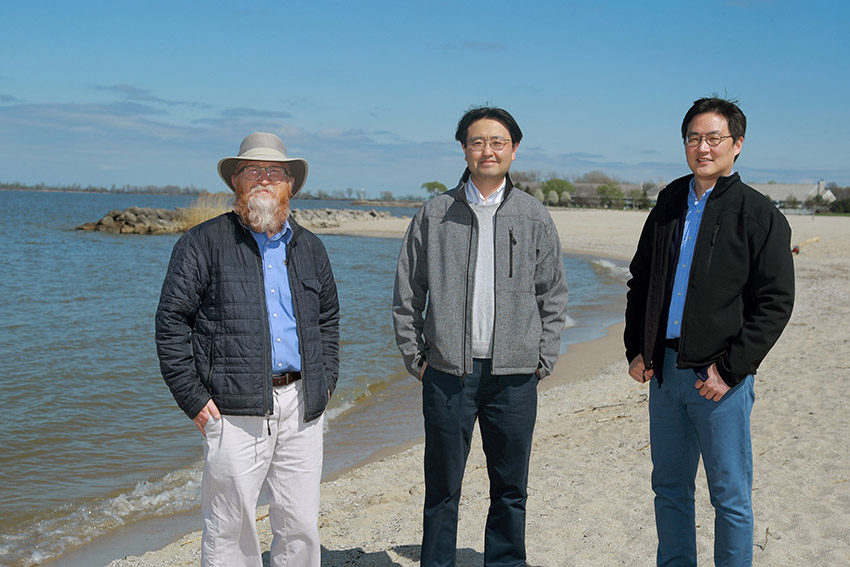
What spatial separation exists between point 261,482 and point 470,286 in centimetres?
123

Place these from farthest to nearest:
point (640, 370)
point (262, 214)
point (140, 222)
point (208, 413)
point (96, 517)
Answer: point (140, 222) → point (96, 517) → point (640, 370) → point (262, 214) → point (208, 413)

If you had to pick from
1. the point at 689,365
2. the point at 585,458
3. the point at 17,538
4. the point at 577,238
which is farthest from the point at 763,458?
the point at 577,238

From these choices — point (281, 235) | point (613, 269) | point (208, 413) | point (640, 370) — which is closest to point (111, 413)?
point (208, 413)

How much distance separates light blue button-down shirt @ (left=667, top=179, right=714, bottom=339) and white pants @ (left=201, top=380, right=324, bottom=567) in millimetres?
1607

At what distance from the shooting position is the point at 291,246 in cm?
293

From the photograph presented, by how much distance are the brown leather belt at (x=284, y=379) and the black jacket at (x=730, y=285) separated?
1497 millimetres

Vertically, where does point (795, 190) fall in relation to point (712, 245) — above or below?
above

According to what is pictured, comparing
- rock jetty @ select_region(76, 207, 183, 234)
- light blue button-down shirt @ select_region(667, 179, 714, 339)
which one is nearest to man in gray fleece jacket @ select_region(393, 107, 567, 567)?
light blue button-down shirt @ select_region(667, 179, 714, 339)

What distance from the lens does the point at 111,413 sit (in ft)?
24.9

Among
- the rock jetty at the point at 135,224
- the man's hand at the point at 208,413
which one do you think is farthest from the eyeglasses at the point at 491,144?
the rock jetty at the point at 135,224

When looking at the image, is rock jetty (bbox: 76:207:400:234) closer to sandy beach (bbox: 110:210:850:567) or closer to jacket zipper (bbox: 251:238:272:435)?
sandy beach (bbox: 110:210:850:567)

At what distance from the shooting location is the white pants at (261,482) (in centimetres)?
276

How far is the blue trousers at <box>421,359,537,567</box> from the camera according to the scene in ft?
9.90

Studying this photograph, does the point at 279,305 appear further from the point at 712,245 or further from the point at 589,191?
the point at 589,191
